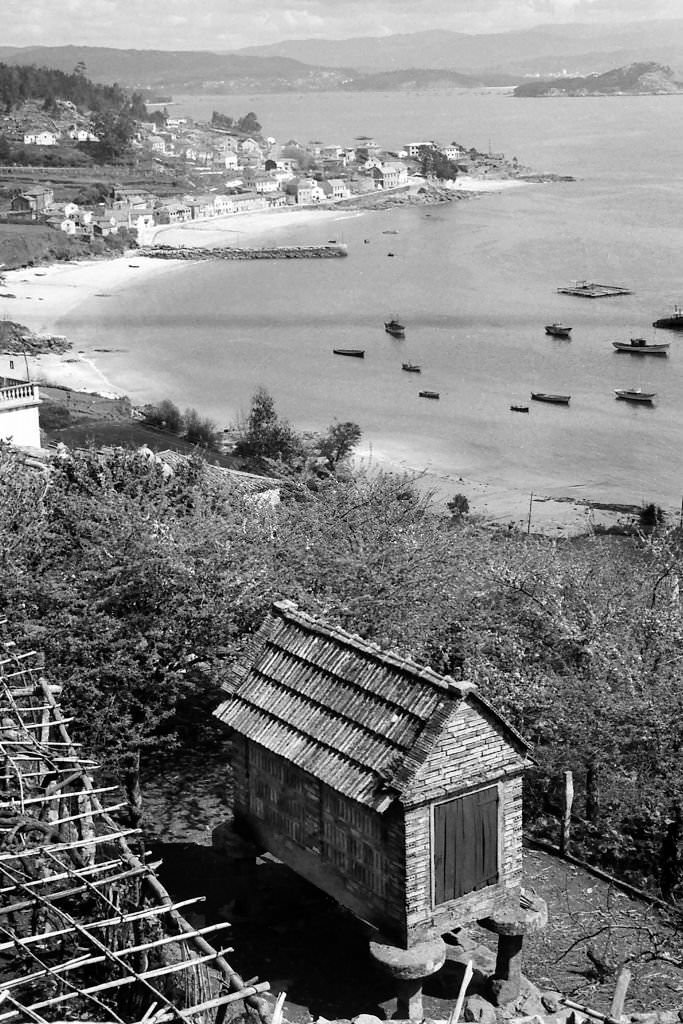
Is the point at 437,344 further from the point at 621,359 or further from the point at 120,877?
the point at 120,877

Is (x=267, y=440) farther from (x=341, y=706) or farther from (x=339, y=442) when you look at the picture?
(x=341, y=706)

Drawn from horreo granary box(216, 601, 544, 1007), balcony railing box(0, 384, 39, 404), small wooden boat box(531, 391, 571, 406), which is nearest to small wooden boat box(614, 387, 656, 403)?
small wooden boat box(531, 391, 571, 406)

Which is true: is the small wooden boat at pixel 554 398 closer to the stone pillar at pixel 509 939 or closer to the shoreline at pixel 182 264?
the shoreline at pixel 182 264

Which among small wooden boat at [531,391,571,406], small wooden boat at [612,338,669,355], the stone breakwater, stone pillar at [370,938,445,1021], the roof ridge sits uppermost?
the roof ridge

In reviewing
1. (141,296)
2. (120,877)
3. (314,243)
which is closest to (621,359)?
(141,296)

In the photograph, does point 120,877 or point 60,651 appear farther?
point 60,651

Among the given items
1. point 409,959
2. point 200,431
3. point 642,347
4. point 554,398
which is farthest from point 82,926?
point 642,347

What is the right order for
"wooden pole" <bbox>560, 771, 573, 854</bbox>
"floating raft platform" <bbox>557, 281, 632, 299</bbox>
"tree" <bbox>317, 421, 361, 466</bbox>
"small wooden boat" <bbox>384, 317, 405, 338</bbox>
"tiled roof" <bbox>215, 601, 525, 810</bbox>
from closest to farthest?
"tiled roof" <bbox>215, 601, 525, 810</bbox>, "wooden pole" <bbox>560, 771, 573, 854</bbox>, "tree" <bbox>317, 421, 361, 466</bbox>, "small wooden boat" <bbox>384, 317, 405, 338</bbox>, "floating raft platform" <bbox>557, 281, 632, 299</bbox>

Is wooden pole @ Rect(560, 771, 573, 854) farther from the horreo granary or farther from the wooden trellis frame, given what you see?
the wooden trellis frame
